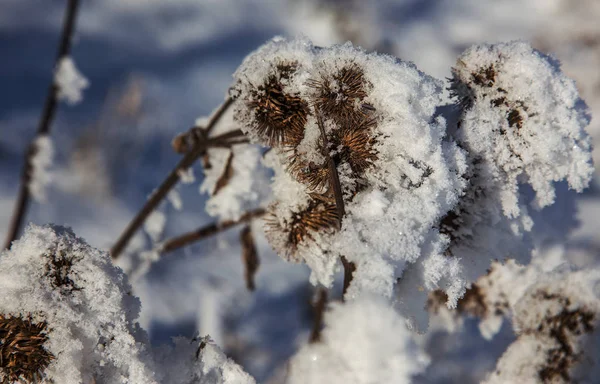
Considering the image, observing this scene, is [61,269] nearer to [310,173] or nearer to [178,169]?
[310,173]

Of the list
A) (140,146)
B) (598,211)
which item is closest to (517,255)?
(598,211)

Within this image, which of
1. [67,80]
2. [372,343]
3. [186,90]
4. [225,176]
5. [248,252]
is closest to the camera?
[372,343]

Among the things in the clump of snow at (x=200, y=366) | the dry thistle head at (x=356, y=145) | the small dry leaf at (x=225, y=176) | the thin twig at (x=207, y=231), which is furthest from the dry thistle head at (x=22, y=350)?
the thin twig at (x=207, y=231)

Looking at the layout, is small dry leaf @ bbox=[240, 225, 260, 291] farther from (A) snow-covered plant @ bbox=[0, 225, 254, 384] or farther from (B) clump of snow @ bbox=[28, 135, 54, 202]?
(B) clump of snow @ bbox=[28, 135, 54, 202]

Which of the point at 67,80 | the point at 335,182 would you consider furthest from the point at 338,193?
the point at 67,80

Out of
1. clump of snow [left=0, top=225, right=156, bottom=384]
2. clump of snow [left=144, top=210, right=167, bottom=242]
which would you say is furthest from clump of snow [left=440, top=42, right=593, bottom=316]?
clump of snow [left=144, top=210, right=167, bottom=242]

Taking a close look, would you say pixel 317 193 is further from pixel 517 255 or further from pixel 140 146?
pixel 140 146
